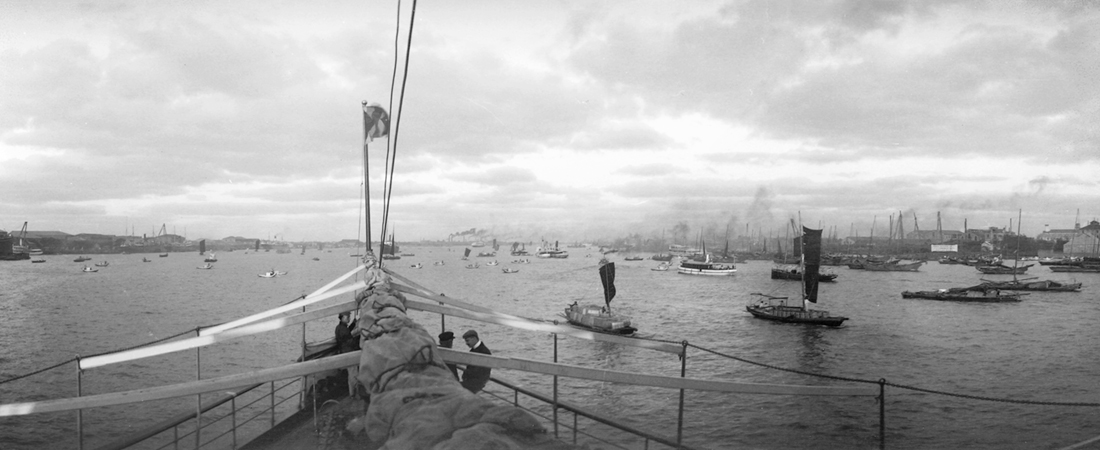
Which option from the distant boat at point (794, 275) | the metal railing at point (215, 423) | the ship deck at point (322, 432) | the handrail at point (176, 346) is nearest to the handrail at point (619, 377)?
the ship deck at point (322, 432)

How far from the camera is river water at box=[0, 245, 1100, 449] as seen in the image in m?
20.5

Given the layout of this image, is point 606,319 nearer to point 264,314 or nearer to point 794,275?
point 264,314

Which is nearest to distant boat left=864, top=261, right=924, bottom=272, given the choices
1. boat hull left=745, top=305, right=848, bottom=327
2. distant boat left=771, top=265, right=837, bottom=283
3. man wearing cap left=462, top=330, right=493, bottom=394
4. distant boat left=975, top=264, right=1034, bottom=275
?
distant boat left=975, top=264, right=1034, bottom=275

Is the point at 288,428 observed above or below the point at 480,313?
below

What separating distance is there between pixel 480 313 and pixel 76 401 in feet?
12.7

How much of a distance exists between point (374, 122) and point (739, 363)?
2708 centimetres

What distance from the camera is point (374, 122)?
8.52 metres

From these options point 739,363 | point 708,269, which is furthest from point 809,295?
point 708,269

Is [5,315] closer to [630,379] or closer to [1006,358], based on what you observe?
[630,379]

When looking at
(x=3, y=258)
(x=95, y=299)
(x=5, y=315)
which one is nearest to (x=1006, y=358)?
(x=5, y=315)

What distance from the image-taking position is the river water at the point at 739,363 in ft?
67.4

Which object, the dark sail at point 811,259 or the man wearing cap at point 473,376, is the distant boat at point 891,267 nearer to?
the dark sail at point 811,259

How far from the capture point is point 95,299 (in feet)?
200

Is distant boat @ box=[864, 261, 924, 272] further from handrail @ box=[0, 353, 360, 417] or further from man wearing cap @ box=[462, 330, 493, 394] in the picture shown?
handrail @ box=[0, 353, 360, 417]
